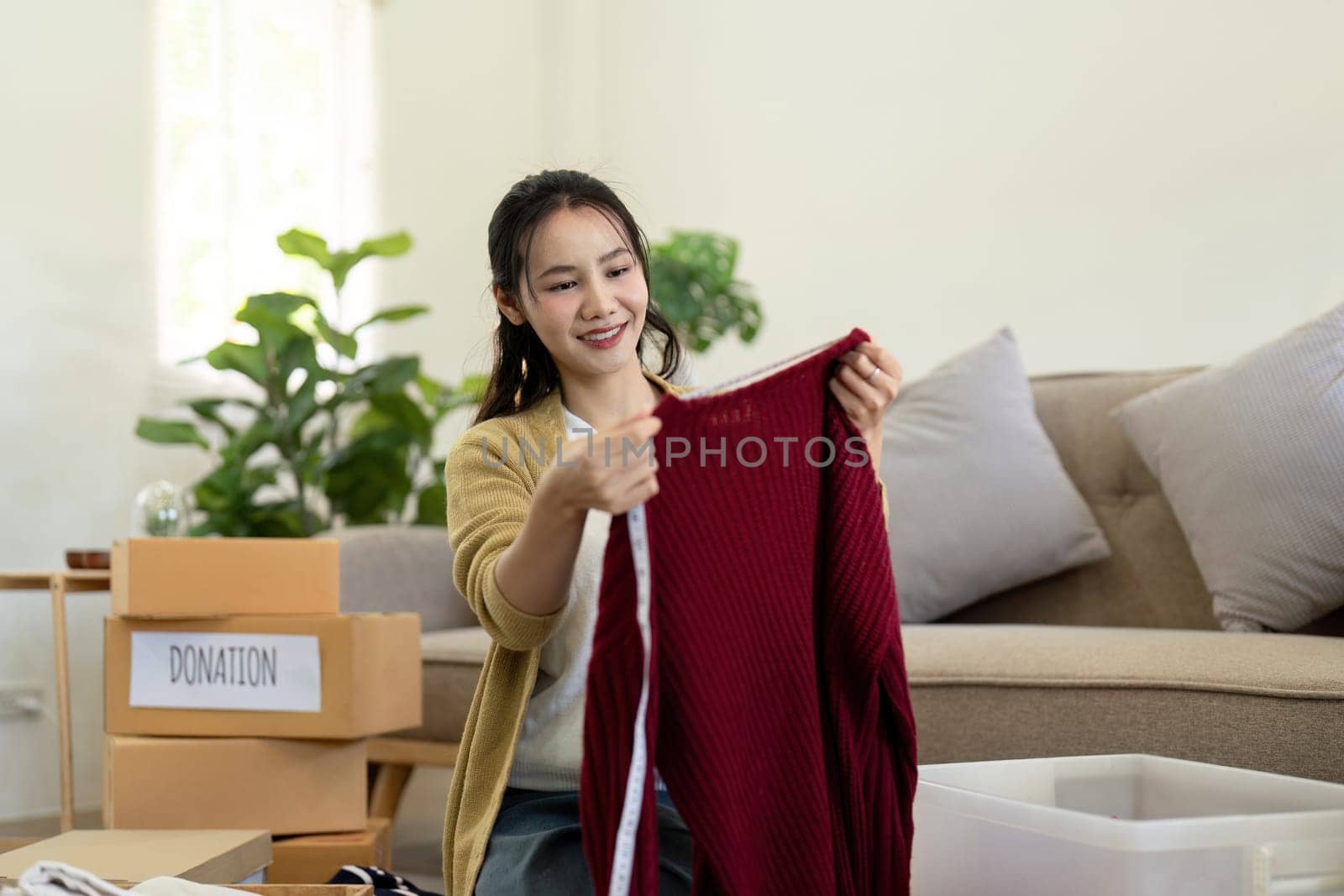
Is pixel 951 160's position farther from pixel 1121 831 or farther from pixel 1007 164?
pixel 1121 831

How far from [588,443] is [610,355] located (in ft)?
1.11

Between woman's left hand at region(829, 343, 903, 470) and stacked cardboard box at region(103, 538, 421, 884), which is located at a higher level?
woman's left hand at region(829, 343, 903, 470)

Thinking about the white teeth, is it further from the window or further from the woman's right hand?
the window

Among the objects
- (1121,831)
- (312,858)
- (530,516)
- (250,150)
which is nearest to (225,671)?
(312,858)

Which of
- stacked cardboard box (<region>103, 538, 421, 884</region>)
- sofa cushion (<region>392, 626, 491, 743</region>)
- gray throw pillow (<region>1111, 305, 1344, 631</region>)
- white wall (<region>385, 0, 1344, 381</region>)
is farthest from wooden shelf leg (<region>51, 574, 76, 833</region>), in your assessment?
gray throw pillow (<region>1111, 305, 1344, 631</region>)

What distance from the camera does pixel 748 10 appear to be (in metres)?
3.48

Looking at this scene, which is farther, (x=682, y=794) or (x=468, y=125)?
(x=468, y=125)

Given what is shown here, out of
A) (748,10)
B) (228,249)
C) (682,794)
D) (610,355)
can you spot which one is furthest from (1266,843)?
(748,10)

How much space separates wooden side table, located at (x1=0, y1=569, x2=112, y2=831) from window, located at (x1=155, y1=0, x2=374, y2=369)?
0.98 metres

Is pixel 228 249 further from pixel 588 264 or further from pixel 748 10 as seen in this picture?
pixel 588 264

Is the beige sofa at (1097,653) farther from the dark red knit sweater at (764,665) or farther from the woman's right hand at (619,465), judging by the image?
the woman's right hand at (619,465)

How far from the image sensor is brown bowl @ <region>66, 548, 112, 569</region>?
204 cm

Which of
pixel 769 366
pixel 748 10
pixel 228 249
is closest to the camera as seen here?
pixel 769 366

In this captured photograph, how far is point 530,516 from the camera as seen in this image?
870 mm
